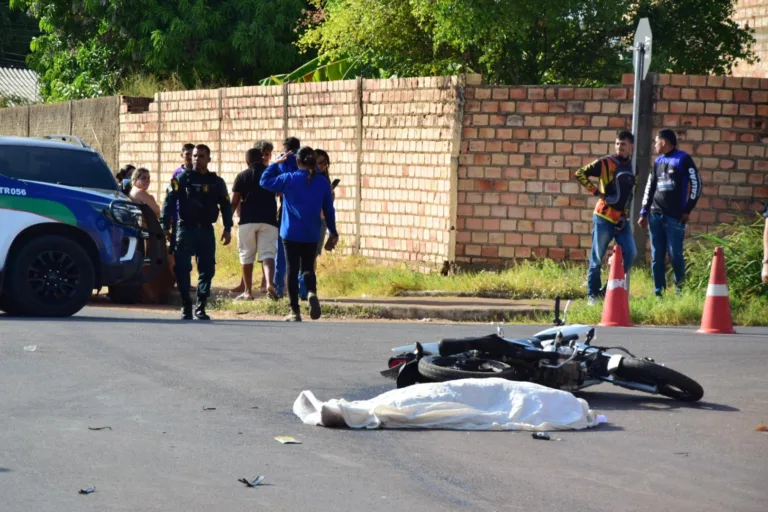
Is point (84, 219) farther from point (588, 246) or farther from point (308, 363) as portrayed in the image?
point (588, 246)

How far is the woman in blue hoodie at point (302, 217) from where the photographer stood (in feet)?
42.6

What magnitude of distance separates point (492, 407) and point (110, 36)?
24568mm

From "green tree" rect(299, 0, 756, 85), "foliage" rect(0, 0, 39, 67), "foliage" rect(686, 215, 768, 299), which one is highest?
"foliage" rect(0, 0, 39, 67)

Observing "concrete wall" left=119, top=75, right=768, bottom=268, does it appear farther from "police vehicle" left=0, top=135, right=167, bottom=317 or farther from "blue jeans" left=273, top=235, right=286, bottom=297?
"police vehicle" left=0, top=135, right=167, bottom=317

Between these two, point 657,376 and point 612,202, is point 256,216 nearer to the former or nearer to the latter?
point 612,202

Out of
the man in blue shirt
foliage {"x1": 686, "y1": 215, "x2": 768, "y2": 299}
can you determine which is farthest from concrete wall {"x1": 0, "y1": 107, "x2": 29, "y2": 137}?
foliage {"x1": 686, "y1": 215, "x2": 768, "y2": 299}

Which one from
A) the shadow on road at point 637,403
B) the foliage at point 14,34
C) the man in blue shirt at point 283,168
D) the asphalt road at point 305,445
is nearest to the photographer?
the asphalt road at point 305,445

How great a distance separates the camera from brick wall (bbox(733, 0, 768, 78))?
24.4m

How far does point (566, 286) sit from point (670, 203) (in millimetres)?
1704

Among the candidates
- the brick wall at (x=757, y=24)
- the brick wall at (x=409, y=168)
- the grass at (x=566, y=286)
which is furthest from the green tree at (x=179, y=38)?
the grass at (x=566, y=286)

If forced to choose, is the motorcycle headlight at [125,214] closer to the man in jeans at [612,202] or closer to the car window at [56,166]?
the car window at [56,166]

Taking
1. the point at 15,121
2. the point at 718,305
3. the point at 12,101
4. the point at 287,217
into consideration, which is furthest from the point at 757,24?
the point at 12,101

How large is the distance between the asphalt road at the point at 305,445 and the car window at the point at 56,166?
325 centimetres

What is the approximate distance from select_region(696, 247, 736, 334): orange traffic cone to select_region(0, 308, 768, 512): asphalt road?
63.5 inches
